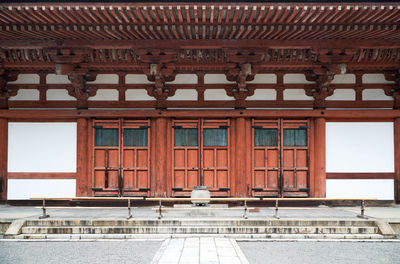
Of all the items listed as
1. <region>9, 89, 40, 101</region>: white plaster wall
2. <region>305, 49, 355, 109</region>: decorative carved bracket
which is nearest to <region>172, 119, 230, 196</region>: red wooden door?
<region>305, 49, 355, 109</region>: decorative carved bracket

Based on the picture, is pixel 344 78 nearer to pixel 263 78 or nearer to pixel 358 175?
pixel 263 78

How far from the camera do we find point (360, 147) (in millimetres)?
9859

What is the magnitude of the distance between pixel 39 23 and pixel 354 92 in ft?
29.5

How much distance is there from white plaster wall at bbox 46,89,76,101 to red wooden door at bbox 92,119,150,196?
1.15m

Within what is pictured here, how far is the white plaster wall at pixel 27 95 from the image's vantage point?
9945 mm

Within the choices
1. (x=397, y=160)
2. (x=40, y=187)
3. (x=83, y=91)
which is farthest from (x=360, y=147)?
(x=40, y=187)

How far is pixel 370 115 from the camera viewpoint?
970 cm

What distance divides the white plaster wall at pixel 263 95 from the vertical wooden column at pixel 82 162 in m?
5.12

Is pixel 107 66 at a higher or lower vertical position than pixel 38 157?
higher

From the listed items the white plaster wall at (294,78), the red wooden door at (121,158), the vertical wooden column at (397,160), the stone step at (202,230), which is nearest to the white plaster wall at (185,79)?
the red wooden door at (121,158)

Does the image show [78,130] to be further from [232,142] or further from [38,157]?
[232,142]

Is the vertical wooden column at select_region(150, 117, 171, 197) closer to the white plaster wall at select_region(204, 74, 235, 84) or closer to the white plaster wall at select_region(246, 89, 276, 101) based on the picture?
the white plaster wall at select_region(204, 74, 235, 84)

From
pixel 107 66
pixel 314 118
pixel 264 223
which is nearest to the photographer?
pixel 264 223

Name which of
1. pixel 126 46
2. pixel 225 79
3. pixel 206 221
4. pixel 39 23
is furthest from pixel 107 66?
pixel 206 221
